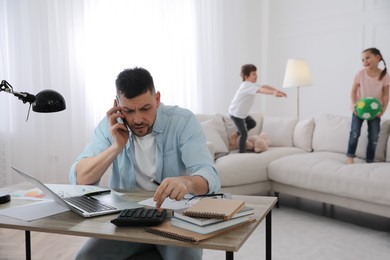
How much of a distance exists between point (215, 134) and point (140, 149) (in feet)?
7.21

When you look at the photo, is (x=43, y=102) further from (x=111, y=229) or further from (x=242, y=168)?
(x=242, y=168)

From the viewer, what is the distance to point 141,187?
1678 millimetres

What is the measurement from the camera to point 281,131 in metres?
4.14

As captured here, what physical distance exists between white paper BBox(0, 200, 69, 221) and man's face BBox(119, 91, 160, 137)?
422 mm

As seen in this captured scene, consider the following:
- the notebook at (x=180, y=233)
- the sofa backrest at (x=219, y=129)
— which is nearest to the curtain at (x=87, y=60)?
the sofa backrest at (x=219, y=129)

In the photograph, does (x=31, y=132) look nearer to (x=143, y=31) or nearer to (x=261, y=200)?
(x=143, y=31)

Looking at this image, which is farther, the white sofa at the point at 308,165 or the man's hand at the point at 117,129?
the white sofa at the point at 308,165

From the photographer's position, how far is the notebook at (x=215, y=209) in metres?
1.02

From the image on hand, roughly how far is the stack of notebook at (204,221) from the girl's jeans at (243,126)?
9.32 ft

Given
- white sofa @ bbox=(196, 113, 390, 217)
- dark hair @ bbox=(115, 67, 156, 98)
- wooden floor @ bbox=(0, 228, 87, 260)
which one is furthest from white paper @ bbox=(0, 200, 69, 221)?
white sofa @ bbox=(196, 113, 390, 217)

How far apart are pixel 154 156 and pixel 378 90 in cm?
251

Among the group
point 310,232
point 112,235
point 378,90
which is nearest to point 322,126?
point 378,90

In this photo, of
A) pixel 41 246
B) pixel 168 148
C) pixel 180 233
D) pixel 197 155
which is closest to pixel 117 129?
pixel 168 148

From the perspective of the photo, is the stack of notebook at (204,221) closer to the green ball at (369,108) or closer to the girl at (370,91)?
the girl at (370,91)
